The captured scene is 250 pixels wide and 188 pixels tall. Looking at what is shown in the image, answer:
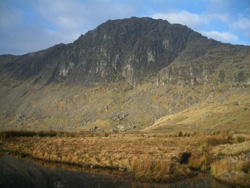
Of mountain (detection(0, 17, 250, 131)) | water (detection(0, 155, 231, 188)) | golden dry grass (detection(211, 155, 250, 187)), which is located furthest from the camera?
mountain (detection(0, 17, 250, 131))

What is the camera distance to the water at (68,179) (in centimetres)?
1488

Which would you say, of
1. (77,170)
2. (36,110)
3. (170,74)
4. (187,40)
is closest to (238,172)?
(77,170)

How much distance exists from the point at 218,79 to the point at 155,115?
4066cm

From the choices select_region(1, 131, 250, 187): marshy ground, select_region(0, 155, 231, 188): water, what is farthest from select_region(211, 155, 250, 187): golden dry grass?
select_region(0, 155, 231, 188): water

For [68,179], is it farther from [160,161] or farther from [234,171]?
[234,171]

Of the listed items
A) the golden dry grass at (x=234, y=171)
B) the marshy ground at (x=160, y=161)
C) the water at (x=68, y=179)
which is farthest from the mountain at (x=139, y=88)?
the golden dry grass at (x=234, y=171)

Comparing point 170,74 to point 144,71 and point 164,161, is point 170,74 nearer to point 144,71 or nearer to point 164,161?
point 144,71

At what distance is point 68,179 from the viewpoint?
52.6 feet

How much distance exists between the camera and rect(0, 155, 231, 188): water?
14881 millimetres

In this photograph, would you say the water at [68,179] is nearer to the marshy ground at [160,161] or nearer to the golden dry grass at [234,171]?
the golden dry grass at [234,171]

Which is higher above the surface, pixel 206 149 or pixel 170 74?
pixel 170 74

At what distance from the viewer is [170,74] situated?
143m

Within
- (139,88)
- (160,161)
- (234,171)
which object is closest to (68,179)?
(160,161)

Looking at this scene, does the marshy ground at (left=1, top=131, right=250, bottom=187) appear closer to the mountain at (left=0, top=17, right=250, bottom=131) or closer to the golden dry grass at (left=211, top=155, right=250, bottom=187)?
the golden dry grass at (left=211, top=155, right=250, bottom=187)
